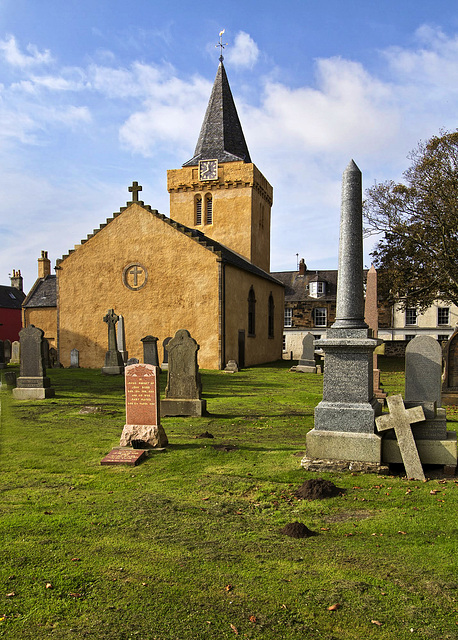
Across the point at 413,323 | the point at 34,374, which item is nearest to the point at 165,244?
the point at 34,374

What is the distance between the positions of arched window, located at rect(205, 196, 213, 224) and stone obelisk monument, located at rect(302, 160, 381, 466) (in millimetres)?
28620

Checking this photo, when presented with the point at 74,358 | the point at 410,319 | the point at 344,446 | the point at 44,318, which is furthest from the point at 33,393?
the point at 410,319

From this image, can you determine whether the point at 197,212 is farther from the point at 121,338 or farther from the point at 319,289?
the point at 319,289

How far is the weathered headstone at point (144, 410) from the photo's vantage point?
26.2 feet

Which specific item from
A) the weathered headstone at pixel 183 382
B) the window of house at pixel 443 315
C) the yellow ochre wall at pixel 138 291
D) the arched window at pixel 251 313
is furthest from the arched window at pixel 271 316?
the weathered headstone at pixel 183 382

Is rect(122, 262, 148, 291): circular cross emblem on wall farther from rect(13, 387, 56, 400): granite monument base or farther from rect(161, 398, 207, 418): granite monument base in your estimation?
rect(161, 398, 207, 418): granite monument base

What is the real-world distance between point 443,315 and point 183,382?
3854 centimetres

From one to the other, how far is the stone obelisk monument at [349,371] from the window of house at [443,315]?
4072 centimetres

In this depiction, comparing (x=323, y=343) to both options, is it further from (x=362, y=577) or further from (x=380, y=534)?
(x=362, y=577)

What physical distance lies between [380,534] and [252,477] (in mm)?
2162

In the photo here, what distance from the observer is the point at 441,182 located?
2644cm

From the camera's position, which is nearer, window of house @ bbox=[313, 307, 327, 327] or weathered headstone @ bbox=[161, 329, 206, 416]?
weathered headstone @ bbox=[161, 329, 206, 416]

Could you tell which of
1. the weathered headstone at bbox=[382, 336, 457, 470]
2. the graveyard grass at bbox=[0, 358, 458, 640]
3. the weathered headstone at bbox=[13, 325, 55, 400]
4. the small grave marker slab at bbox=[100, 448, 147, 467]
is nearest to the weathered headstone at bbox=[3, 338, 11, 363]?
the weathered headstone at bbox=[13, 325, 55, 400]

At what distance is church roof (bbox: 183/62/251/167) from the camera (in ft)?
117
